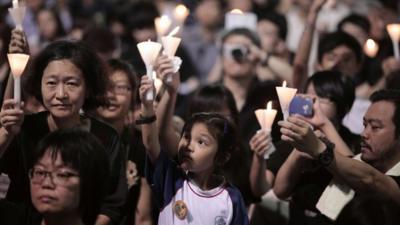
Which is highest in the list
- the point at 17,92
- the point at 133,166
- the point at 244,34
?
the point at 17,92

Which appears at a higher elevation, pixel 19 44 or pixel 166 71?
pixel 19 44

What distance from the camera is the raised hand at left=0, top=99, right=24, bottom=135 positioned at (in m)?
4.38

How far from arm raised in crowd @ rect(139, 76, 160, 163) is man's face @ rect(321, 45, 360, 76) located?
2.56m

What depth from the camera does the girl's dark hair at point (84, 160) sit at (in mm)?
3979

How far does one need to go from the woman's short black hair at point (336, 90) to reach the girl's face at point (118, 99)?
3.51 feet

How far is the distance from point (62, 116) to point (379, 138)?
1564 mm

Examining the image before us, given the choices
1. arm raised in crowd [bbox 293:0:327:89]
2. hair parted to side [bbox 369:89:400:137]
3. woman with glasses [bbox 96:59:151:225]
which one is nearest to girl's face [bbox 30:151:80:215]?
woman with glasses [bbox 96:59:151:225]

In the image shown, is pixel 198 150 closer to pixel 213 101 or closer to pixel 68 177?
pixel 68 177

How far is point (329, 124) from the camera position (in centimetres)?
529

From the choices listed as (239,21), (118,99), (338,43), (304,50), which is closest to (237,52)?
(239,21)

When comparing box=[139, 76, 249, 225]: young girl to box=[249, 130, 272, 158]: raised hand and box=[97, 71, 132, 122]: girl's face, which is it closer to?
box=[249, 130, 272, 158]: raised hand

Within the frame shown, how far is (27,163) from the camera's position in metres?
4.71

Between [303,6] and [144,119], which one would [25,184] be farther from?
[303,6]

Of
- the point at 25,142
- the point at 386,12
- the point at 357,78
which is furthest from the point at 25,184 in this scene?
the point at 386,12
